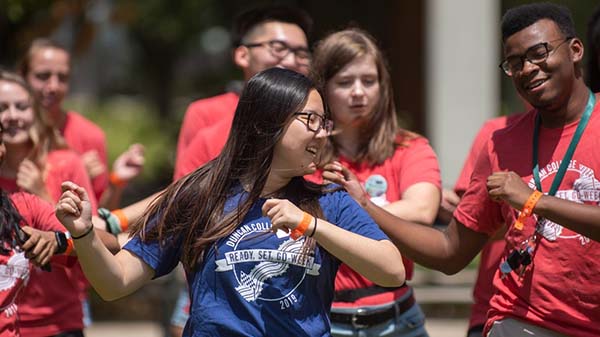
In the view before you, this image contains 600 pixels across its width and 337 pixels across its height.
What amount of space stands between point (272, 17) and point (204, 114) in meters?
0.72

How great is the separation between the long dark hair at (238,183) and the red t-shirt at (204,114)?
93.2 inches

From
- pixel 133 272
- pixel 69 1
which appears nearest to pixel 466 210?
pixel 133 272

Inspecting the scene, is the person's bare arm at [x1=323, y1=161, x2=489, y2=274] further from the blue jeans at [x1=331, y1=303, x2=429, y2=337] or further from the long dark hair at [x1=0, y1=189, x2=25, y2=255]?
the long dark hair at [x1=0, y1=189, x2=25, y2=255]

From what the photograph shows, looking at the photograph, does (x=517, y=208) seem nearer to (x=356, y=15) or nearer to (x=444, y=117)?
(x=444, y=117)

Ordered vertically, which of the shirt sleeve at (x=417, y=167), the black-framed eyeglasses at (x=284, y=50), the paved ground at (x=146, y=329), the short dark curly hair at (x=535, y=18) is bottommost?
the paved ground at (x=146, y=329)

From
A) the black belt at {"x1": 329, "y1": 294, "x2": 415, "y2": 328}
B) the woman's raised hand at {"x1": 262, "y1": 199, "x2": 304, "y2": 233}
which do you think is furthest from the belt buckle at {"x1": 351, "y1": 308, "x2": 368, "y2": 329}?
the woman's raised hand at {"x1": 262, "y1": 199, "x2": 304, "y2": 233}

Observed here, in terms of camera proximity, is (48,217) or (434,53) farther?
(434,53)

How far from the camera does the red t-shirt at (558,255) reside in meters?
4.28

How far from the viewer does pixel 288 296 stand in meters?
4.07

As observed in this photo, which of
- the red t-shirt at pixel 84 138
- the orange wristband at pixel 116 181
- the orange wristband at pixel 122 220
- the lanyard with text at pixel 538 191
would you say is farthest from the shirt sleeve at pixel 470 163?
the red t-shirt at pixel 84 138

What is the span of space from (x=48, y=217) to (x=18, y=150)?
106 cm

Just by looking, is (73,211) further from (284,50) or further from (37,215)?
(284,50)

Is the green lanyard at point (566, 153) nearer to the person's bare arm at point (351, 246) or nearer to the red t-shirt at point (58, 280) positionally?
the person's bare arm at point (351, 246)

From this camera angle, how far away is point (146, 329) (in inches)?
478
